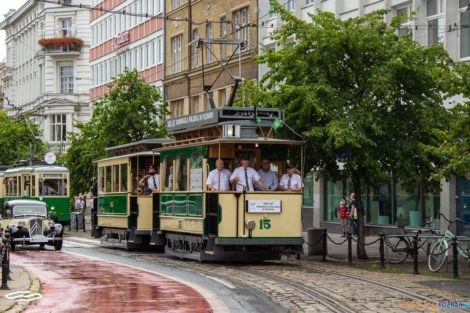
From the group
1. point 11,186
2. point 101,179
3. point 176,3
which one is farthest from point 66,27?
point 101,179

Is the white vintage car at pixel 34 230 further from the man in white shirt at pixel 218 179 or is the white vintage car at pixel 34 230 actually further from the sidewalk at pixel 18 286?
the man in white shirt at pixel 218 179

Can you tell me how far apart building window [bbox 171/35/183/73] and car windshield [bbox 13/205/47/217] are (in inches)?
1111

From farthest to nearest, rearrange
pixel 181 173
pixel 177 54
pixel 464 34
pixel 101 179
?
pixel 177 54
pixel 101 179
pixel 464 34
pixel 181 173

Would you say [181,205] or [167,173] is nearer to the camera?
[181,205]

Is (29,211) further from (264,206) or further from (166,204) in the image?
(264,206)

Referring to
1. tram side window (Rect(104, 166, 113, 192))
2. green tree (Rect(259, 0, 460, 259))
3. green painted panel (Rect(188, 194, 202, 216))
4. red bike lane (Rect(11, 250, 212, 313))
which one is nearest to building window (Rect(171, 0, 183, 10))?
tram side window (Rect(104, 166, 113, 192))

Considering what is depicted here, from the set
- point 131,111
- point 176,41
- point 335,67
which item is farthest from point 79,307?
point 176,41

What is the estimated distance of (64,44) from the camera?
9419 centimetres

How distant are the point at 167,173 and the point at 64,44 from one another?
6787cm

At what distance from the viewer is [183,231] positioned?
88.2ft

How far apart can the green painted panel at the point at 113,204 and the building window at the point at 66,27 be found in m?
→ 61.4

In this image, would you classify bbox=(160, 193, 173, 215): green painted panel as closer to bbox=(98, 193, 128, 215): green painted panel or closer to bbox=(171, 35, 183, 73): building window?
bbox=(98, 193, 128, 215): green painted panel

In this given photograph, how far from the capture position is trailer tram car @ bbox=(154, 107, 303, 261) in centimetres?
2469

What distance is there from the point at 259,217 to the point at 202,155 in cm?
211
